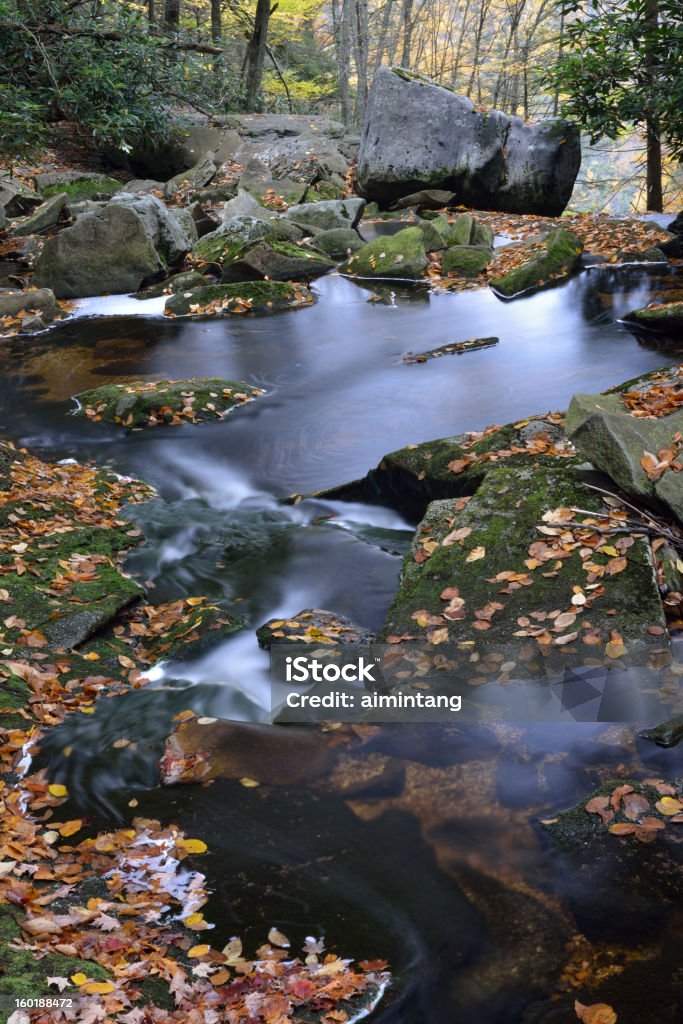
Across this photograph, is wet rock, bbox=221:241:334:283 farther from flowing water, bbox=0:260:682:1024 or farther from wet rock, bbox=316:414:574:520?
wet rock, bbox=316:414:574:520

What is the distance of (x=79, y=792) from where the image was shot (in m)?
4.36

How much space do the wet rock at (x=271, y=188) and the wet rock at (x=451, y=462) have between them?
13.5 metres

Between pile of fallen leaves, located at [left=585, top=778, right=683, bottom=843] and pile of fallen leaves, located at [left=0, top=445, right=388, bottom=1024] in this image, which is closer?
pile of fallen leaves, located at [left=0, top=445, right=388, bottom=1024]

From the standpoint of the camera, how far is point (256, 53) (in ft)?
75.7

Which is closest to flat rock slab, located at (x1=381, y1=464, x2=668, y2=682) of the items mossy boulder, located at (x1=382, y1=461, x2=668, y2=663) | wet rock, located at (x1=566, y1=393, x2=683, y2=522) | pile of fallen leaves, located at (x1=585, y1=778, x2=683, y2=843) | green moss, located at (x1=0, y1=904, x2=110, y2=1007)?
mossy boulder, located at (x1=382, y1=461, x2=668, y2=663)

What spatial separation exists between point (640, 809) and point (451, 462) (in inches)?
157

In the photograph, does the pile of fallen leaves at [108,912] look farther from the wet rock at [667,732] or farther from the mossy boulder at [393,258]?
the mossy boulder at [393,258]

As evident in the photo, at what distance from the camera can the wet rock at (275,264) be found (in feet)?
52.0

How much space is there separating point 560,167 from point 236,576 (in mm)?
16410

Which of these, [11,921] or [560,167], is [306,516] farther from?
[560,167]

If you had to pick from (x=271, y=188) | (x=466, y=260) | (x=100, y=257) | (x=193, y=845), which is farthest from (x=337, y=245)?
(x=193, y=845)

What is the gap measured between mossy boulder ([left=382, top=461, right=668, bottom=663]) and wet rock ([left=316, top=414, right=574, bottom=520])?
58 centimetres

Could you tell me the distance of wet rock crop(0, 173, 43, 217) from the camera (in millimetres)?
19127

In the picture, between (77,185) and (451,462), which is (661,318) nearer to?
(451,462)
